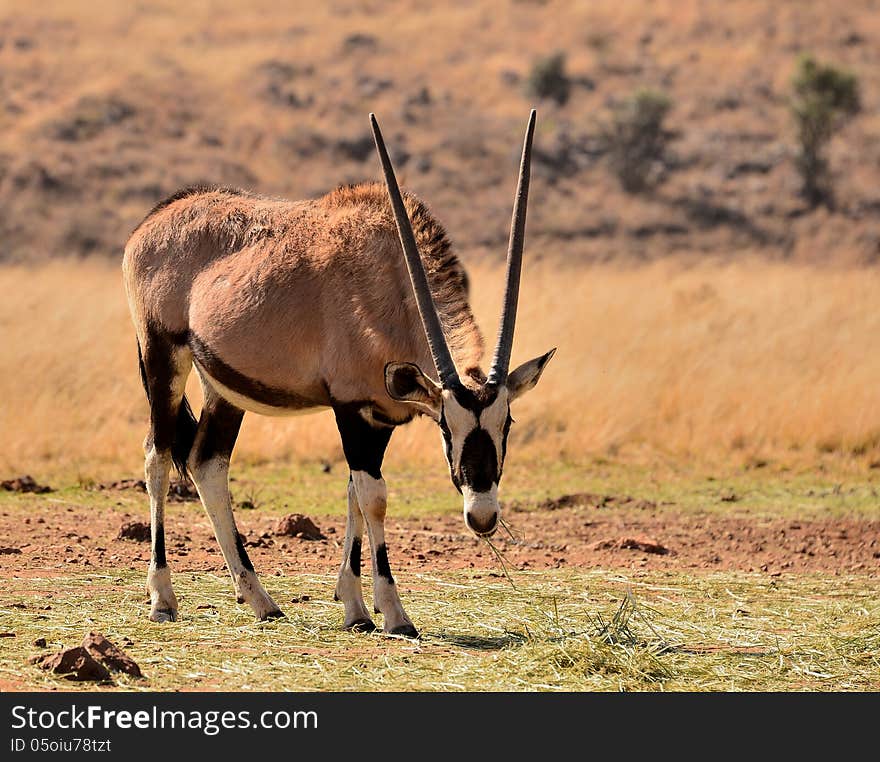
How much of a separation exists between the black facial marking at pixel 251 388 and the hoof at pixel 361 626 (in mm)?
1186

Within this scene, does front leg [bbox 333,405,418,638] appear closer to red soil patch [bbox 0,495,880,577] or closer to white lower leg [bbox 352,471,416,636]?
white lower leg [bbox 352,471,416,636]

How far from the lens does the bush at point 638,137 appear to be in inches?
1660

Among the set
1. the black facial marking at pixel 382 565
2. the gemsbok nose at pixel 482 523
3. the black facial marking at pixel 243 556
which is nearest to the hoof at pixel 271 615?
the black facial marking at pixel 243 556

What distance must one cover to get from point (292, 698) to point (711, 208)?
3500cm

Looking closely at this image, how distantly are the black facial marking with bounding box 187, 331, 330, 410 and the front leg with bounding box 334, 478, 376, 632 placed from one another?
1.67 feet

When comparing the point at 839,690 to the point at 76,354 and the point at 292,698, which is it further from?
the point at 76,354

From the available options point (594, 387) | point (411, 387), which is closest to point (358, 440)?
point (411, 387)

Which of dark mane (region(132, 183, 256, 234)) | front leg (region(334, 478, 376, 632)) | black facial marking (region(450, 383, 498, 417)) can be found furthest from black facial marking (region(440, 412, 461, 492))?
dark mane (region(132, 183, 256, 234))

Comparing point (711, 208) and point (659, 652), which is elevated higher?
point (711, 208)

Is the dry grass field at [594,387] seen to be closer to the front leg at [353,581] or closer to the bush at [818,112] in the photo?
the front leg at [353,581]

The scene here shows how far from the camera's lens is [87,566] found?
31.2 ft

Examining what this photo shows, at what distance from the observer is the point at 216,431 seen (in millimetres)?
8688

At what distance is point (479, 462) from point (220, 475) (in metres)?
2.32

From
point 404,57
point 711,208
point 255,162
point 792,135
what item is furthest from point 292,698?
point 404,57
